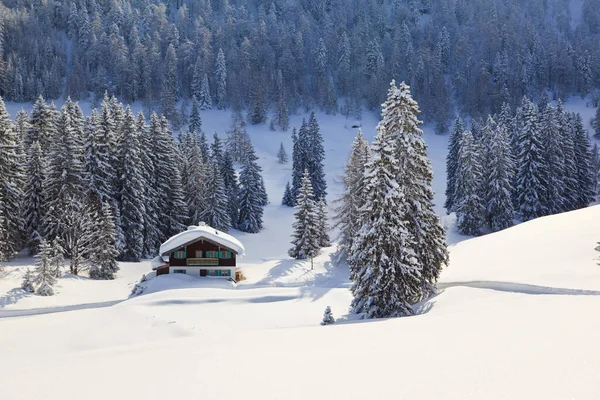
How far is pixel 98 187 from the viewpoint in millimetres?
43812

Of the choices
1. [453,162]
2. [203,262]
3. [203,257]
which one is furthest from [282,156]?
[203,262]

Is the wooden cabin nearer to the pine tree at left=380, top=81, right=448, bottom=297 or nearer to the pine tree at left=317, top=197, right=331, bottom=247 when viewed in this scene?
the pine tree at left=317, top=197, right=331, bottom=247

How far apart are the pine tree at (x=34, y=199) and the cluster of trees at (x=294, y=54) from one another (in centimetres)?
7048

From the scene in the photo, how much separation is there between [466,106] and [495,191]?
80054mm

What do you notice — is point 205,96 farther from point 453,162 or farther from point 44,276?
point 44,276

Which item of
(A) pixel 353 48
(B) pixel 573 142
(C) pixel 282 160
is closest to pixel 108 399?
(B) pixel 573 142

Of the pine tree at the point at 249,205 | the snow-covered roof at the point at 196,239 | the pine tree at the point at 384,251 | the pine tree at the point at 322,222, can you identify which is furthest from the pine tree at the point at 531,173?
the pine tree at the point at 384,251

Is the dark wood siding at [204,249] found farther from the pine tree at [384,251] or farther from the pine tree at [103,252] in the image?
the pine tree at [384,251]

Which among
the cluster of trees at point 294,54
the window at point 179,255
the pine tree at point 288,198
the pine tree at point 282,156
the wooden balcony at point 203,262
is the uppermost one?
the cluster of trees at point 294,54

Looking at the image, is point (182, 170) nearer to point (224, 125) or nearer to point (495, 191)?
point (495, 191)

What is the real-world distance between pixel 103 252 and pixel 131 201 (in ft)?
27.3

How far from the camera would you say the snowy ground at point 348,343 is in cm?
752

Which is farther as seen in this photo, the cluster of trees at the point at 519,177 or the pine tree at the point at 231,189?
the pine tree at the point at 231,189

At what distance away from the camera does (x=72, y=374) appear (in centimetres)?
941
